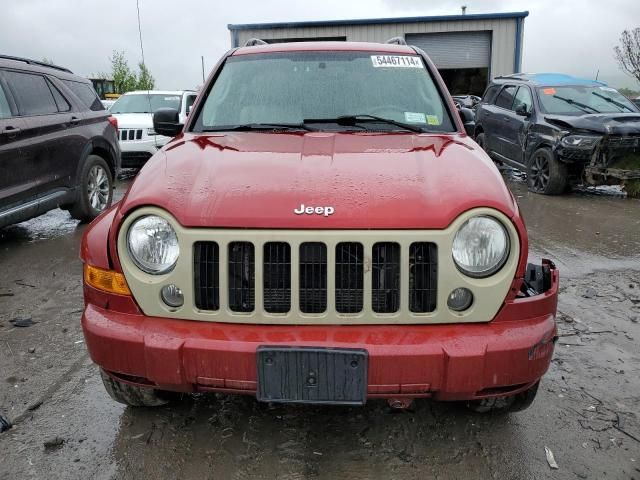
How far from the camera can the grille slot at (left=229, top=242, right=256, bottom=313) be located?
7.27 ft

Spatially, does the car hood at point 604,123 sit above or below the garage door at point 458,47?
below

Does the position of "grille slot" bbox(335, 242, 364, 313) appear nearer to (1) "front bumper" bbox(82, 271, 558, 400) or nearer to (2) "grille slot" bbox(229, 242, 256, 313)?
(1) "front bumper" bbox(82, 271, 558, 400)

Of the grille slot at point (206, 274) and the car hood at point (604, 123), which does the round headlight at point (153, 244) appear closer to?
the grille slot at point (206, 274)

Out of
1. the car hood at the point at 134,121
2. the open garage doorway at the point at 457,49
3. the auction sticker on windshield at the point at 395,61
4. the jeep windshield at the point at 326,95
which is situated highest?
the open garage doorway at the point at 457,49

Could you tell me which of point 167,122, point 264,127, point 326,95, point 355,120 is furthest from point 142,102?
point 355,120

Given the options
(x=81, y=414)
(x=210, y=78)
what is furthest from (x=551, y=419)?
(x=210, y=78)

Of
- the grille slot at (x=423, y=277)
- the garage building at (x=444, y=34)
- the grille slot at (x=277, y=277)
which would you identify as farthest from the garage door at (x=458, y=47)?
the grille slot at (x=277, y=277)

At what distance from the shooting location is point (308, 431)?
108 inches

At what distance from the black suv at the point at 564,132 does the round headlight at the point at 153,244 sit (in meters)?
7.60

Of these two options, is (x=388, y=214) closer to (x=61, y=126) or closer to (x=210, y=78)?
(x=210, y=78)

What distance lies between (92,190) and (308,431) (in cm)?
524

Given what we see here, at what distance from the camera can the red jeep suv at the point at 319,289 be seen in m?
2.15

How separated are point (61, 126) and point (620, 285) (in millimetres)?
5705

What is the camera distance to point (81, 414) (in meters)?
2.89
